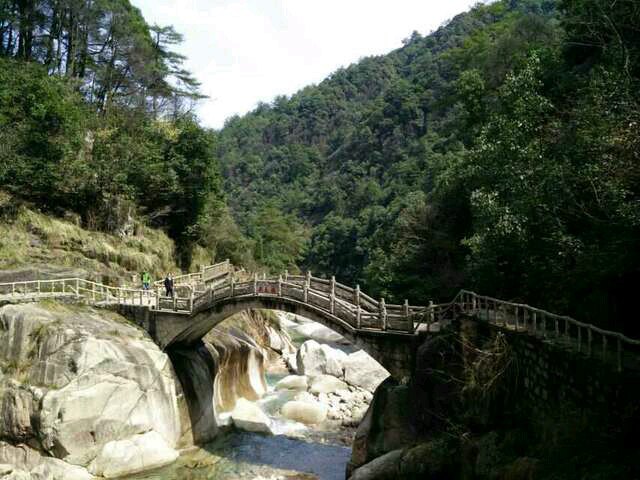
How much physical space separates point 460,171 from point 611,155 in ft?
66.6

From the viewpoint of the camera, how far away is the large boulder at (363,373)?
104 ft

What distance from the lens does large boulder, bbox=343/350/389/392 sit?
31.8 meters

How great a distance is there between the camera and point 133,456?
20656mm

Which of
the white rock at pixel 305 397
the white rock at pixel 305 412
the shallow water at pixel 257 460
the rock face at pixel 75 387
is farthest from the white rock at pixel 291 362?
the rock face at pixel 75 387

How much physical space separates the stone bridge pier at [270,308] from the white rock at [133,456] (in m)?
4.79

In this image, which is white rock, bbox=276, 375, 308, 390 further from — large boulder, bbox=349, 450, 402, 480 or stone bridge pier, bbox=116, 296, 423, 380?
→ large boulder, bbox=349, 450, 402, 480

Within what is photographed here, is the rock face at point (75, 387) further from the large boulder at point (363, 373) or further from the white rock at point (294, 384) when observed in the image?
the large boulder at point (363, 373)

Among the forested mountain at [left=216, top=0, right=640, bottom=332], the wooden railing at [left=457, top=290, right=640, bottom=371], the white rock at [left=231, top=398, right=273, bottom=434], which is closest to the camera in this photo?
the wooden railing at [left=457, top=290, right=640, bottom=371]

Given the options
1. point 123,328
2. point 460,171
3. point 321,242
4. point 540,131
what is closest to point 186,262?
point 123,328

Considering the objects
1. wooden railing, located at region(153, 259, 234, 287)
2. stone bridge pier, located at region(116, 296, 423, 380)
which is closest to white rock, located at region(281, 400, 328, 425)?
stone bridge pier, located at region(116, 296, 423, 380)

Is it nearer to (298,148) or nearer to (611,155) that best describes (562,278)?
(611,155)

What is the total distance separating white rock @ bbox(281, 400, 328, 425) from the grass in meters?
11.6

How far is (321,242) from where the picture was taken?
85562 millimetres

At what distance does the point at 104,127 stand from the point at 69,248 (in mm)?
11541
